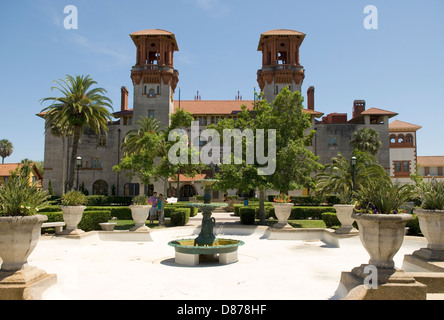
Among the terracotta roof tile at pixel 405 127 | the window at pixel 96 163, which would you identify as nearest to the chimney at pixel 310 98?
the terracotta roof tile at pixel 405 127

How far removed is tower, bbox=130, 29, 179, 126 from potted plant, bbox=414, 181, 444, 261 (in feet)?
152

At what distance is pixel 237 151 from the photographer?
875 inches

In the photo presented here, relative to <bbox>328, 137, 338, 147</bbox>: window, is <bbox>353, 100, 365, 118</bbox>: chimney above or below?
above

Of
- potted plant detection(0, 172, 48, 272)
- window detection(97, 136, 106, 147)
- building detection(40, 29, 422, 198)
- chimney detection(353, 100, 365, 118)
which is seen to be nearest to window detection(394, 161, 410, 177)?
building detection(40, 29, 422, 198)

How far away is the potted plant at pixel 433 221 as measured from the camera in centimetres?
884

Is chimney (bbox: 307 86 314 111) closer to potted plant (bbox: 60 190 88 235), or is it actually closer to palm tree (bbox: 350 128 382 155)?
palm tree (bbox: 350 128 382 155)

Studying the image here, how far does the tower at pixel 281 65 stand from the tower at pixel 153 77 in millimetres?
14361

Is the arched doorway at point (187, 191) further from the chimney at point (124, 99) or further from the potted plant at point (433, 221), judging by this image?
the potted plant at point (433, 221)

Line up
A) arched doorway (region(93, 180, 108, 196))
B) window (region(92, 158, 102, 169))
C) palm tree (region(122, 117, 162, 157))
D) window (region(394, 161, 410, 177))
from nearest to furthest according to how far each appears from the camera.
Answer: palm tree (region(122, 117, 162, 157)), arched doorway (region(93, 180, 108, 196)), window (region(92, 158, 102, 169)), window (region(394, 161, 410, 177))

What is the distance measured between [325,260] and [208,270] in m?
4.24

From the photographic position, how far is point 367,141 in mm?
52500

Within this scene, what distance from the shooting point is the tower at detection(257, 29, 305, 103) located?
52.2 metres
